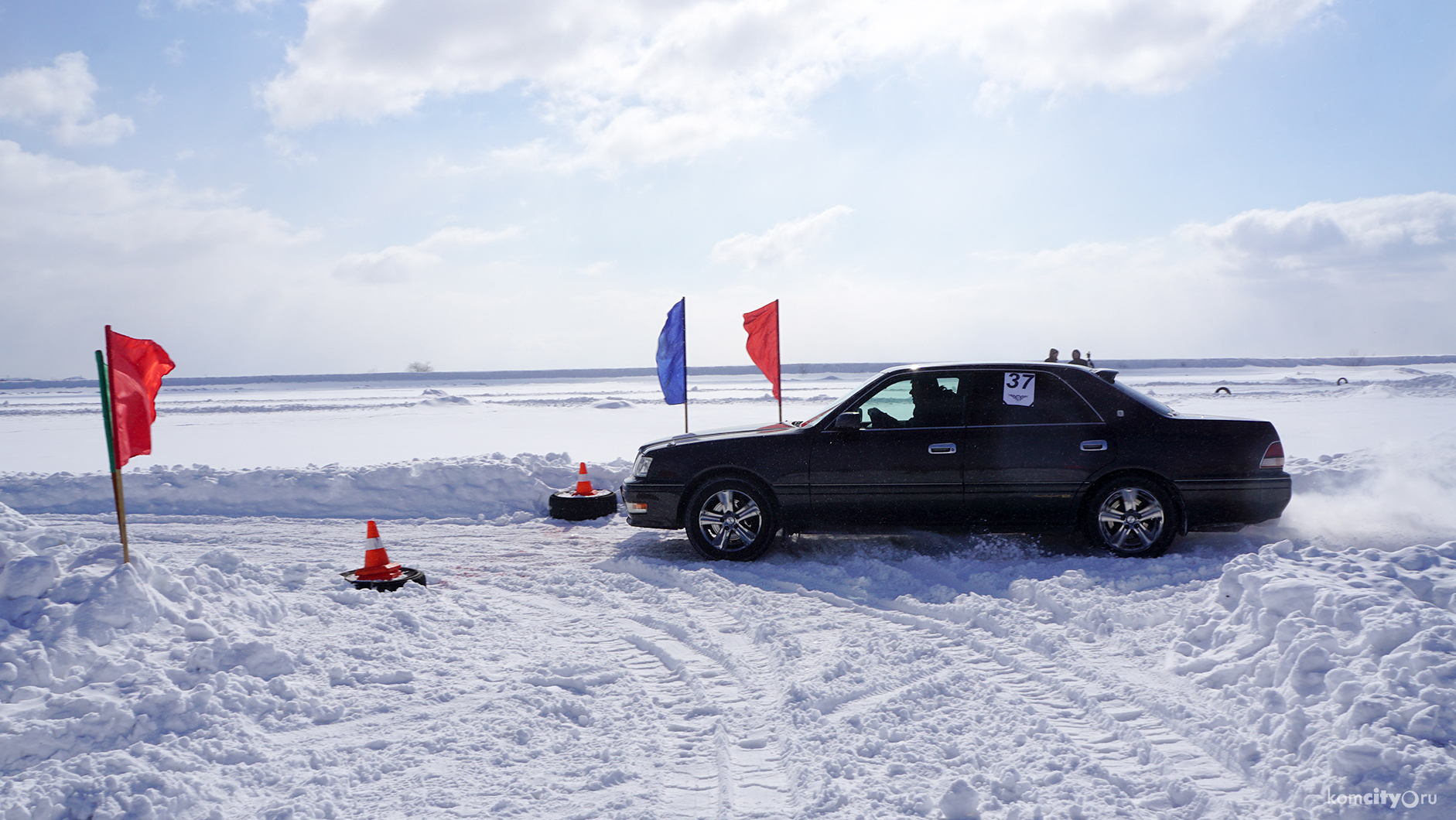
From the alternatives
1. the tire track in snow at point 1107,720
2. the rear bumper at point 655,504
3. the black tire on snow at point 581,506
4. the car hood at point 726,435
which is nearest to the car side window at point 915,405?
the car hood at point 726,435

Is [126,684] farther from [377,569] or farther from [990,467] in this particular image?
[990,467]

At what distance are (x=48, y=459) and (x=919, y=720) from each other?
17123 millimetres

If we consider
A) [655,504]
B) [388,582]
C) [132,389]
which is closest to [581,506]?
[655,504]

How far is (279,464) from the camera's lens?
13453 mm

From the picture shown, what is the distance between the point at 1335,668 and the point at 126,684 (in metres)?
5.32

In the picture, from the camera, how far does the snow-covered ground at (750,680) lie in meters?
3.10

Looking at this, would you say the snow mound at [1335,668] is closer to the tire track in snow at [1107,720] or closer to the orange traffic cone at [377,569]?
the tire track in snow at [1107,720]

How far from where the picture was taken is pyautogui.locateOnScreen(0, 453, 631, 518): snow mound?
9609mm

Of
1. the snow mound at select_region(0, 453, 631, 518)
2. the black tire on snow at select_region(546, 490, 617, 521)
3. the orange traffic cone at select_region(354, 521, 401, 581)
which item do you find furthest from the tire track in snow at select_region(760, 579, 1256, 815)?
the snow mound at select_region(0, 453, 631, 518)

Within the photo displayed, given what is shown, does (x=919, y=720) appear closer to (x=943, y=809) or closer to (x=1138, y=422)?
(x=943, y=809)

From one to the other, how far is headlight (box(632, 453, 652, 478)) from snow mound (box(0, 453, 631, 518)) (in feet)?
8.07

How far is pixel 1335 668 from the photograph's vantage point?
3541 mm

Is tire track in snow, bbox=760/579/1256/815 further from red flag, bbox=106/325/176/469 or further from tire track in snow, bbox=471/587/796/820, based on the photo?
red flag, bbox=106/325/176/469

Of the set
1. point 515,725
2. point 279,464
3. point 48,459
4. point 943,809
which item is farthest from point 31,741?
point 48,459
